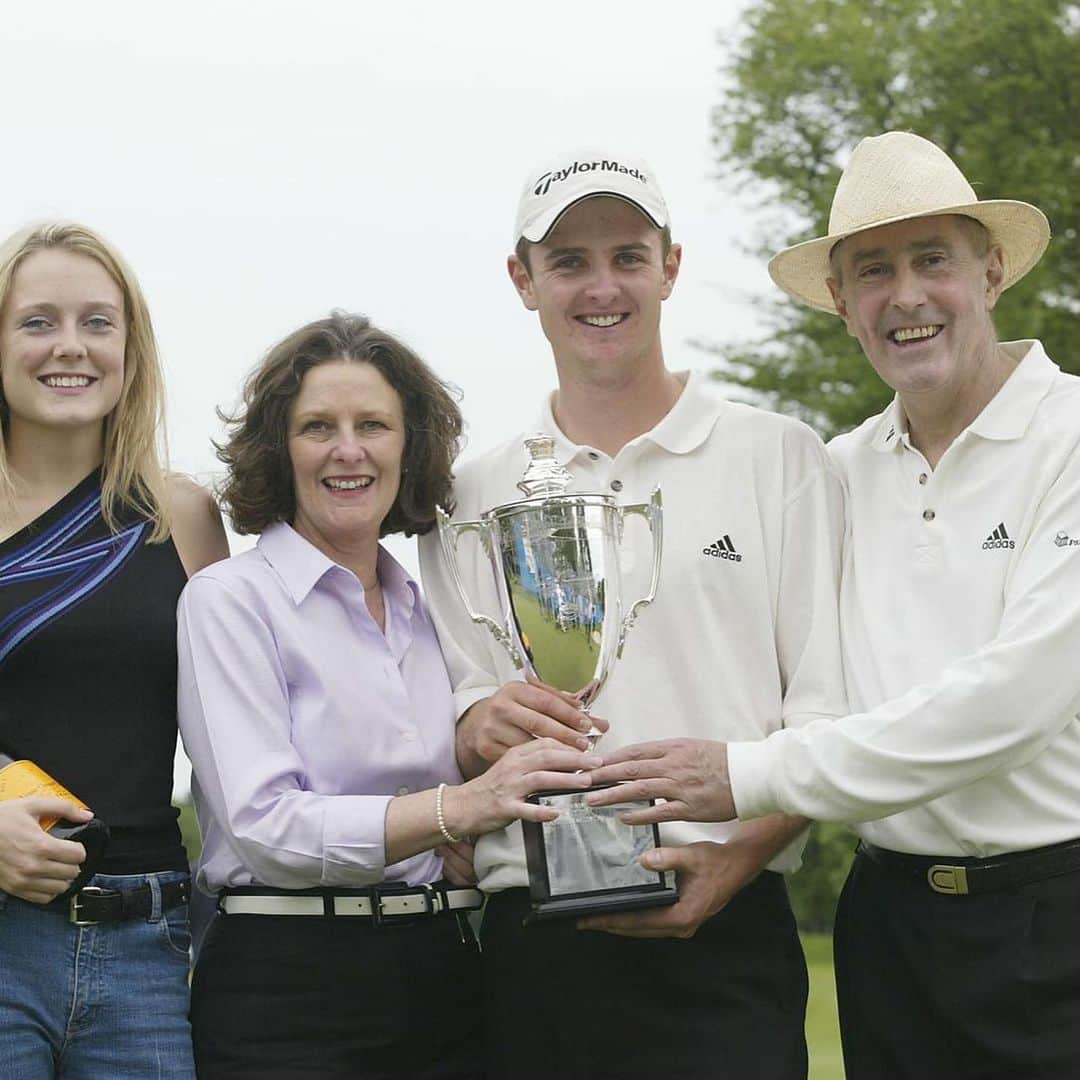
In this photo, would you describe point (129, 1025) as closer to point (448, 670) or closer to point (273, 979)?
point (273, 979)

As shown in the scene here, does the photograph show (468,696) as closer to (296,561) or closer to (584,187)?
(296,561)

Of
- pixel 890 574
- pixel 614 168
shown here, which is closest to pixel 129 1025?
pixel 890 574

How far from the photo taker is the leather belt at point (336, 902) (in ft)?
12.4

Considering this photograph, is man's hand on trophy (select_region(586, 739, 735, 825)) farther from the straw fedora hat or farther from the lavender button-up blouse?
the straw fedora hat

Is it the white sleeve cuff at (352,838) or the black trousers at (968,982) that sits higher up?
the white sleeve cuff at (352,838)

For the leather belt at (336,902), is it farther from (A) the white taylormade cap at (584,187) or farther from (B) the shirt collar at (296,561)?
(A) the white taylormade cap at (584,187)

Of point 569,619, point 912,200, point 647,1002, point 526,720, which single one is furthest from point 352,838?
point 912,200

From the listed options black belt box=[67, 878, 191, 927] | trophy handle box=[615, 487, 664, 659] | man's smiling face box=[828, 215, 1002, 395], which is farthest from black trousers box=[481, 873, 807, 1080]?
man's smiling face box=[828, 215, 1002, 395]

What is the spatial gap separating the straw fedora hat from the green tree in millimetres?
15424

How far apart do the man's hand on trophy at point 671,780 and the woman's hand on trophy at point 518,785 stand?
0.17ft

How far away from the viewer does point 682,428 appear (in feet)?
13.8

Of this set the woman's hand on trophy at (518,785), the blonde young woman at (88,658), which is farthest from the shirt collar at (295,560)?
the woman's hand on trophy at (518,785)

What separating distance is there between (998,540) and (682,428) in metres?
0.83

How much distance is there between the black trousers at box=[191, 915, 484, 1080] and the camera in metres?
3.73
